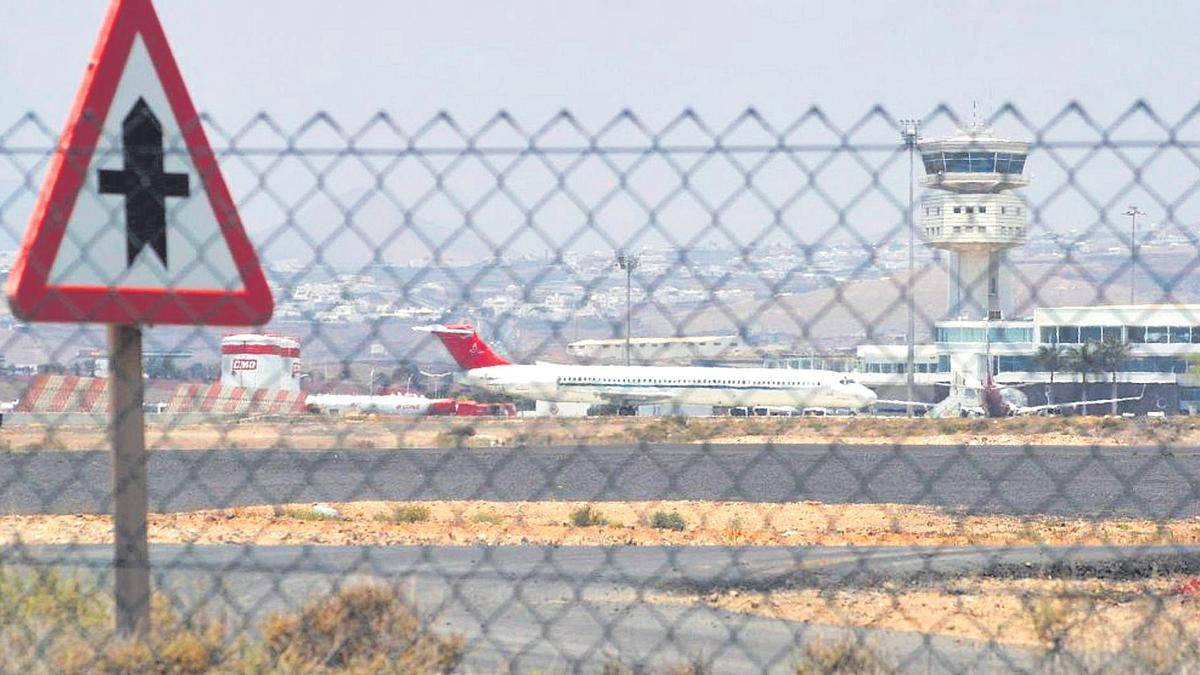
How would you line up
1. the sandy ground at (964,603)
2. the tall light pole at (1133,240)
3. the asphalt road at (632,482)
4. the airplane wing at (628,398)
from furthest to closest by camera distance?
the airplane wing at (628,398), the asphalt road at (632,482), the sandy ground at (964,603), the tall light pole at (1133,240)

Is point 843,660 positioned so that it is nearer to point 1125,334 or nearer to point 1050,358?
point 1050,358

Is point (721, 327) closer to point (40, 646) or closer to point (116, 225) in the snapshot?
point (116, 225)

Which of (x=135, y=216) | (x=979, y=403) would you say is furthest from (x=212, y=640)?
(x=979, y=403)

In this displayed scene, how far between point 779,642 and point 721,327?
5365 millimetres

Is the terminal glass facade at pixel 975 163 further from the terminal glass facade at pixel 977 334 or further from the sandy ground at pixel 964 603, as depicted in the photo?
the sandy ground at pixel 964 603

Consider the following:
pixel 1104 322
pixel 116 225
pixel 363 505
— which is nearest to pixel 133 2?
pixel 116 225

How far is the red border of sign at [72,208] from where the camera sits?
11.8ft

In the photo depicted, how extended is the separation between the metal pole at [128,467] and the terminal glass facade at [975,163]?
1.95 m

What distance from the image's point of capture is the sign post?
3594mm

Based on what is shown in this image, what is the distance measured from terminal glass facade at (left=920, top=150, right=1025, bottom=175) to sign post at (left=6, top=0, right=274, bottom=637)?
1.62 metres

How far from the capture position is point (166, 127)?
12.1 feet

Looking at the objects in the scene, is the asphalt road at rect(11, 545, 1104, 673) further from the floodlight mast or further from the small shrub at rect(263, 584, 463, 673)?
the floodlight mast

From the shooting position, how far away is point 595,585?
9836 millimetres

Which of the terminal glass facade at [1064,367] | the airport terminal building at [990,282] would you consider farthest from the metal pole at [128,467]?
the terminal glass facade at [1064,367]
